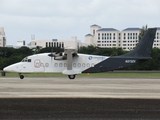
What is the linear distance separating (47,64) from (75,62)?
3433 millimetres

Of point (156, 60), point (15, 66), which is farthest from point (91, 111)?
point (156, 60)

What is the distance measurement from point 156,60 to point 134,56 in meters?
49.8

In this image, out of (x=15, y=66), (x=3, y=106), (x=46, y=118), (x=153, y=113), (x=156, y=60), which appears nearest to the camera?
(x=46, y=118)

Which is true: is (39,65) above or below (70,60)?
below

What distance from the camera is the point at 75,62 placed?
149 ft

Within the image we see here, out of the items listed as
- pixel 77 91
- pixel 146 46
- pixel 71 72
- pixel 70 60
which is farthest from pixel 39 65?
pixel 77 91

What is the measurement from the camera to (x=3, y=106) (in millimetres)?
15719

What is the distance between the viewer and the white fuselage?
44.3m

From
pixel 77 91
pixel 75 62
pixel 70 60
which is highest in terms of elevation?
pixel 70 60

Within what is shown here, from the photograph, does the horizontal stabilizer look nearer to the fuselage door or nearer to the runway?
the fuselage door

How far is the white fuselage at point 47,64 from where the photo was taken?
44344 mm

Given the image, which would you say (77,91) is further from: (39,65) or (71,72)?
(39,65)

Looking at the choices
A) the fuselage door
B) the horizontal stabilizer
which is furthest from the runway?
the fuselage door

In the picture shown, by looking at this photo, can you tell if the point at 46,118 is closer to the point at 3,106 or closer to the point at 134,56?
the point at 3,106
